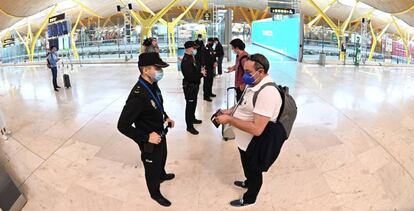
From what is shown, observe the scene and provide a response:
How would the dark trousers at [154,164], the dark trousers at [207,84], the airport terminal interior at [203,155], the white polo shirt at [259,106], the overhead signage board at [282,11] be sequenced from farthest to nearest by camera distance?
the overhead signage board at [282,11] → the dark trousers at [207,84] → the airport terminal interior at [203,155] → the dark trousers at [154,164] → the white polo shirt at [259,106]

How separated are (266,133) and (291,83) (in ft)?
26.6

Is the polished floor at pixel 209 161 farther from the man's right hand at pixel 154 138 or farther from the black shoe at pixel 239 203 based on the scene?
the man's right hand at pixel 154 138

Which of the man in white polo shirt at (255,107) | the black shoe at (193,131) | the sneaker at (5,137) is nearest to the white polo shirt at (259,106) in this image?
the man in white polo shirt at (255,107)

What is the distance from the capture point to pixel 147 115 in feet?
10.0

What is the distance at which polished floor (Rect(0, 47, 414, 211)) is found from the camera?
147 inches

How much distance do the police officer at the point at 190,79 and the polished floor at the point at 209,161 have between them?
0.27m

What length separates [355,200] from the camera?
3670 mm

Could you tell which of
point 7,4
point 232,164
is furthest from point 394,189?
point 7,4

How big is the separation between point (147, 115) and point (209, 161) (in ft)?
5.95

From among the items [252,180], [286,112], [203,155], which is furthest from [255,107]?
[203,155]

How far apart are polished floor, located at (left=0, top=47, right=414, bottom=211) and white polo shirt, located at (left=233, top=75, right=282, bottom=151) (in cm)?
90

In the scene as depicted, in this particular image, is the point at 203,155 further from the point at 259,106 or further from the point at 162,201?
the point at 259,106

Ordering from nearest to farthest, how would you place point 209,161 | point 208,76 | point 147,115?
point 147,115 → point 209,161 → point 208,76

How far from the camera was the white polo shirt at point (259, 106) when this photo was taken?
2.75 metres
